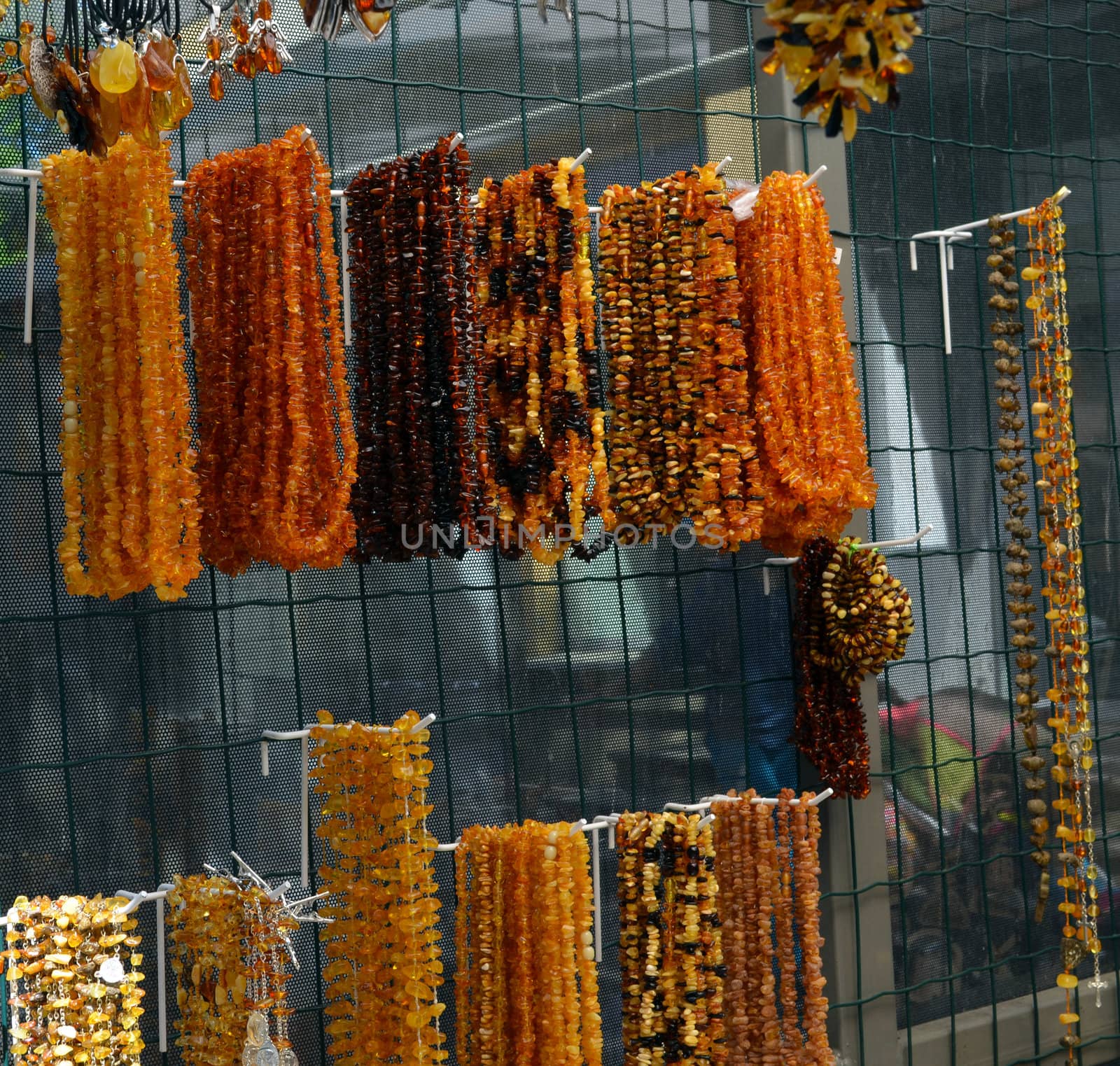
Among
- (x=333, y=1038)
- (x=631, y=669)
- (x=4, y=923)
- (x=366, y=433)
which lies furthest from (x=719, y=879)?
(x=4, y=923)

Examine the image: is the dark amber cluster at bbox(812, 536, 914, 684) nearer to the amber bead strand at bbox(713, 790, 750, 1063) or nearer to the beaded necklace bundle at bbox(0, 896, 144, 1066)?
the amber bead strand at bbox(713, 790, 750, 1063)

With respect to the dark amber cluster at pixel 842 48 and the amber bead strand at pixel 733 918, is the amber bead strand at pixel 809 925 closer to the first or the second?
the amber bead strand at pixel 733 918

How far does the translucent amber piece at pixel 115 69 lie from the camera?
1.36 meters

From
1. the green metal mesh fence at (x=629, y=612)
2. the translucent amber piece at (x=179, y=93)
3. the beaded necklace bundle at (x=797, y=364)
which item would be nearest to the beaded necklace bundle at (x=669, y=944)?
the green metal mesh fence at (x=629, y=612)

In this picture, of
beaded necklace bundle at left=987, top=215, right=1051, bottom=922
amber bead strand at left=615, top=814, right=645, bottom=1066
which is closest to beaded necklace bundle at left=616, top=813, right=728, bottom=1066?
amber bead strand at left=615, top=814, right=645, bottom=1066

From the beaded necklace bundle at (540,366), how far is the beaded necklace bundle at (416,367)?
0.07 m

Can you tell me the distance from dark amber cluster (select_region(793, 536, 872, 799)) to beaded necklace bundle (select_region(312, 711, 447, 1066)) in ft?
2.62

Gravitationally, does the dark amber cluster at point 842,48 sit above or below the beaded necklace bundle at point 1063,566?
above

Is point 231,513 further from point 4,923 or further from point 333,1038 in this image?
point 333,1038

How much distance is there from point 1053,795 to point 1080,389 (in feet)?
2.92

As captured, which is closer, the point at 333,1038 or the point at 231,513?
the point at 231,513

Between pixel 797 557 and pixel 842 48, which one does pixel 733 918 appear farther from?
pixel 842 48

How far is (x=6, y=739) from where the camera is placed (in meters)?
2.02

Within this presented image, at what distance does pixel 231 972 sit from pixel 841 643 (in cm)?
113
